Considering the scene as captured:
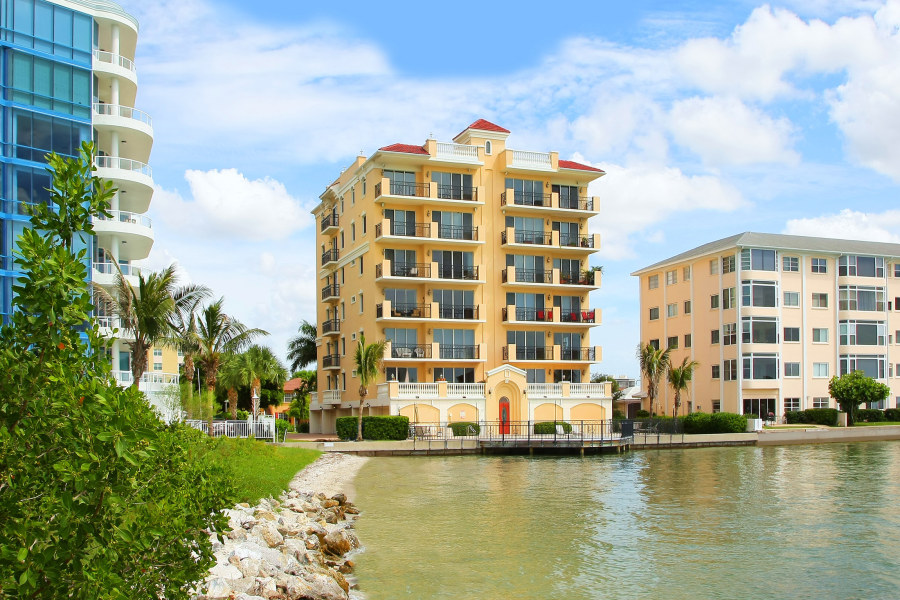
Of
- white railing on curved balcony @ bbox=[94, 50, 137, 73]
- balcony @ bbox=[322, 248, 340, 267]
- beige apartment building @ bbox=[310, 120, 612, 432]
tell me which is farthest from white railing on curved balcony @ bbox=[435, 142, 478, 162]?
white railing on curved balcony @ bbox=[94, 50, 137, 73]

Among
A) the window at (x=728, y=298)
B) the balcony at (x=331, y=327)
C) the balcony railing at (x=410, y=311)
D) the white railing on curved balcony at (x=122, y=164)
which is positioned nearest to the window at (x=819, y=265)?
the window at (x=728, y=298)

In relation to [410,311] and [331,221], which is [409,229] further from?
[331,221]

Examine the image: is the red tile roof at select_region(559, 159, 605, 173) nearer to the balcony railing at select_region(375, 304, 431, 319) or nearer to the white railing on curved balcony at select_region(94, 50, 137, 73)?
the balcony railing at select_region(375, 304, 431, 319)

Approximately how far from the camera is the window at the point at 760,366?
227 ft

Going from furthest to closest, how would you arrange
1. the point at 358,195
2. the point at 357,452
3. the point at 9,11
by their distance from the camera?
1. the point at 358,195
2. the point at 357,452
3. the point at 9,11

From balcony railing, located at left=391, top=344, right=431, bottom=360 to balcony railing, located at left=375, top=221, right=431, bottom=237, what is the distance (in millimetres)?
7937

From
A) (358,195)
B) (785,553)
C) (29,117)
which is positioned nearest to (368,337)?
(358,195)

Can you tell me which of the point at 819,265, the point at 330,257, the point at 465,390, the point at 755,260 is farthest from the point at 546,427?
the point at 819,265

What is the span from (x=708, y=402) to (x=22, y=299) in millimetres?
72012

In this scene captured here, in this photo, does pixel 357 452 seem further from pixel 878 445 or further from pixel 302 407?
pixel 302 407

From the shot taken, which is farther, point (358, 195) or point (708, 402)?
point (708, 402)

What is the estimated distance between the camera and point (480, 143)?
63219 mm

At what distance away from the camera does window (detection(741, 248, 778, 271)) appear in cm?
7031

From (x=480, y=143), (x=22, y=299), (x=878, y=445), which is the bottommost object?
(x=878, y=445)
